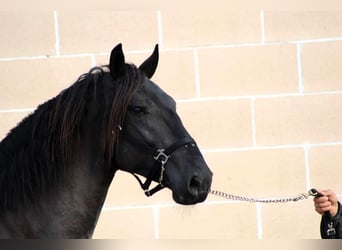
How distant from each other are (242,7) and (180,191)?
1799 mm

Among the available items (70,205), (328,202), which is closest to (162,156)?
(70,205)

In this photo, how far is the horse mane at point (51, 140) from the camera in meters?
2.43

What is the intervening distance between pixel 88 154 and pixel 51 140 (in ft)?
0.46

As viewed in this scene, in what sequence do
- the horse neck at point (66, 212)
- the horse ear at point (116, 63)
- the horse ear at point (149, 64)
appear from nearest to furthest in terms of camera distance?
the horse neck at point (66, 212) < the horse ear at point (116, 63) < the horse ear at point (149, 64)

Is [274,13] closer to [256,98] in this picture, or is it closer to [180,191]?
[256,98]

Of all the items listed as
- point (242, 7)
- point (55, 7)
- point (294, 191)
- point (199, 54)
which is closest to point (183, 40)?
point (199, 54)

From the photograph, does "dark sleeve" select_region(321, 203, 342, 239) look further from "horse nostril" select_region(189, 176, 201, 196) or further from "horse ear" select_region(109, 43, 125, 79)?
"horse ear" select_region(109, 43, 125, 79)

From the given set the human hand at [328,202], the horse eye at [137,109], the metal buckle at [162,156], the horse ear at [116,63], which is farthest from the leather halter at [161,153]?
the human hand at [328,202]

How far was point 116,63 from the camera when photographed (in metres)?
2.54

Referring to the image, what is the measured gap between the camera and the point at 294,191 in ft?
13.1

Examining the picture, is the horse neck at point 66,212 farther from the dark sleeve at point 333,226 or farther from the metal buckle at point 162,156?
the dark sleeve at point 333,226

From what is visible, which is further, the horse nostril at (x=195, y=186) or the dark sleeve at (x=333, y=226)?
the dark sleeve at (x=333, y=226)

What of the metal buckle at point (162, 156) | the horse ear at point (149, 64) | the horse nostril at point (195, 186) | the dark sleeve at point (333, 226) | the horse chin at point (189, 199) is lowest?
the dark sleeve at point (333, 226)

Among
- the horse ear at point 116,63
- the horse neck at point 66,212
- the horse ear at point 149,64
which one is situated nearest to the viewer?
the horse neck at point 66,212
